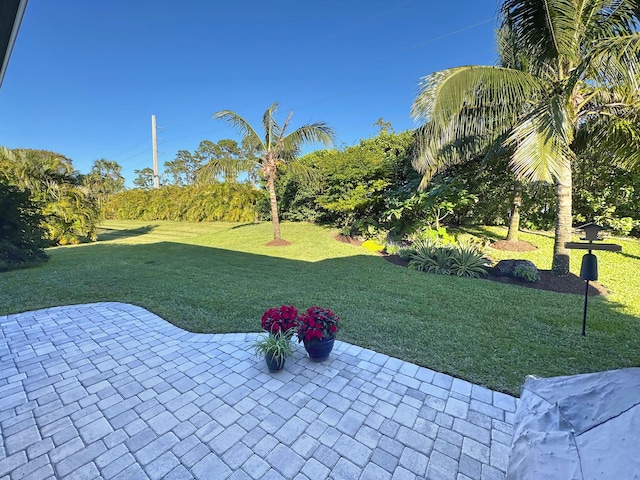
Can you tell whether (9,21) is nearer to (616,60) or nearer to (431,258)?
(431,258)

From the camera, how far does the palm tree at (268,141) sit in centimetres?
961

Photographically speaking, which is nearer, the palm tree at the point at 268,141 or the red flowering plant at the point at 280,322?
the red flowering plant at the point at 280,322

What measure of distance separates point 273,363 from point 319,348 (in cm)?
48

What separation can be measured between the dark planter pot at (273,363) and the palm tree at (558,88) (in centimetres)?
494

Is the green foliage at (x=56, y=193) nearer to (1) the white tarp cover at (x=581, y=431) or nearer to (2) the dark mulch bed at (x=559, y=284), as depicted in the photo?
(1) the white tarp cover at (x=581, y=431)

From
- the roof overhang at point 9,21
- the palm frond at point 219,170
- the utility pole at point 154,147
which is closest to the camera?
the roof overhang at point 9,21

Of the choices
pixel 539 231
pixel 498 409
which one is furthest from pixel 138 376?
pixel 539 231

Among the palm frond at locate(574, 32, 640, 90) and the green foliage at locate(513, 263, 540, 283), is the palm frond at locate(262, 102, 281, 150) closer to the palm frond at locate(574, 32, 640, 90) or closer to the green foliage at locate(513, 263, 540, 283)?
the palm frond at locate(574, 32, 640, 90)

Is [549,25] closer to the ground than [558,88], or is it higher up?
higher up

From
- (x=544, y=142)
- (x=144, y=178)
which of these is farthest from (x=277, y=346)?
(x=144, y=178)

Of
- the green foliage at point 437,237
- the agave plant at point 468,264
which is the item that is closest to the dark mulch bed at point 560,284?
the agave plant at point 468,264

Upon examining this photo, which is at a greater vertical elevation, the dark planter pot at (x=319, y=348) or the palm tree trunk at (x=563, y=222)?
the palm tree trunk at (x=563, y=222)

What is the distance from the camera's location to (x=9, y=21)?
5.84 feet

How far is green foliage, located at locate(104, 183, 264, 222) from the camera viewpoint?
1820 centimetres
